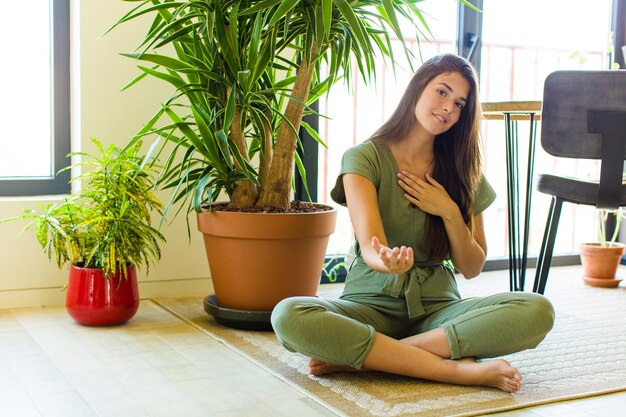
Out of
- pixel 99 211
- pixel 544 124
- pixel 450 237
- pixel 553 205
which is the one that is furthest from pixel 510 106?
pixel 99 211

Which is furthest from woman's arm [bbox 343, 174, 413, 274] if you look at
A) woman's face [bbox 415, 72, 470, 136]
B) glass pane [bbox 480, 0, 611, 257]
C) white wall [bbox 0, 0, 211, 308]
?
glass pane [bbox 480, 0, 611, 257]

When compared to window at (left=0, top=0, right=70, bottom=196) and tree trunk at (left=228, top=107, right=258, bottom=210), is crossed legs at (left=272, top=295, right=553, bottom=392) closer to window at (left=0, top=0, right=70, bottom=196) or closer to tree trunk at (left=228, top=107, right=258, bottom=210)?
tree trunk at (left=228, top=107, right=258, bottom=210)

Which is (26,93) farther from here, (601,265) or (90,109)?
(601,265)

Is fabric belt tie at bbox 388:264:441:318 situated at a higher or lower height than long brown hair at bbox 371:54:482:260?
lower

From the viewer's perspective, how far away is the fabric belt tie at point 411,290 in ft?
7.11

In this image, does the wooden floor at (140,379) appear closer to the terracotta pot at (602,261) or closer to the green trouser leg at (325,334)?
the green trouser leg at (325,334)

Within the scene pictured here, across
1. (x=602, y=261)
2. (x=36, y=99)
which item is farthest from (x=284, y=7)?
(x=602, y=261)

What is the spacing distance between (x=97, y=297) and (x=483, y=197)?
1.21 meters

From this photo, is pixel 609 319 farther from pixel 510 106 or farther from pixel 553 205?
pixel 510 106

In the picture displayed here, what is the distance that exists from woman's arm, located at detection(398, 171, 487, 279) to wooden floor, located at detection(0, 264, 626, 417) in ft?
1.50

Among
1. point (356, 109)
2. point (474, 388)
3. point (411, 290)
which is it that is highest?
point (356, 109)

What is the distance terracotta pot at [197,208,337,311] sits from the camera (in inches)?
99.0

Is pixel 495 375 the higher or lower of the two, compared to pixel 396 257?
lower

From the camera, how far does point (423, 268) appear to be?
7.38 ft
